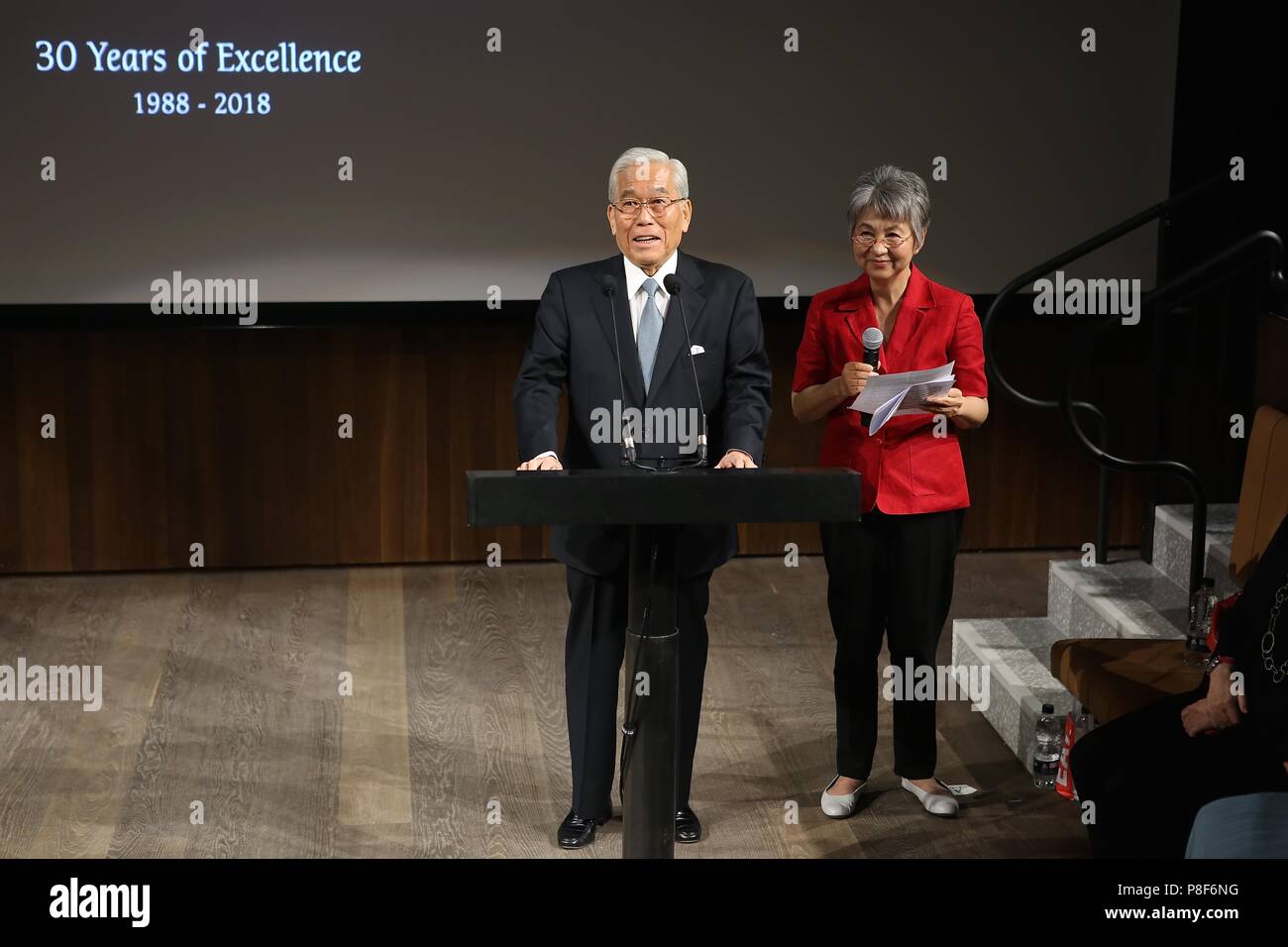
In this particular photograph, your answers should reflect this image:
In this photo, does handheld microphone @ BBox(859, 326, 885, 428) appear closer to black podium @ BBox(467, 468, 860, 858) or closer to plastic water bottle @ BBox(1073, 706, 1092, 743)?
plastic water bottle @ BBox(1073, 706, 1092, 743)

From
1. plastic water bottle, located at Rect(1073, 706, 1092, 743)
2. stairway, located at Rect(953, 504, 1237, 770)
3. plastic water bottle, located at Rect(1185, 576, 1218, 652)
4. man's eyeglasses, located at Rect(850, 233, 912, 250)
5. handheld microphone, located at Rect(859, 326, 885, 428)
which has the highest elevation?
man's eyeglasses, located at Rect(850, 233, 912, 250)

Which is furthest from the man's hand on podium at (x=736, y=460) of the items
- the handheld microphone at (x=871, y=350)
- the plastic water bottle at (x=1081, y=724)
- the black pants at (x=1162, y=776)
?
the plastic water bottle at (x=1081, y=724)

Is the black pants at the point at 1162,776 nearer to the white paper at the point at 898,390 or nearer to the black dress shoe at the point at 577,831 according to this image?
the white paper at the point at 898,390

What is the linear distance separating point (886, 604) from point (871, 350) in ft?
2.07

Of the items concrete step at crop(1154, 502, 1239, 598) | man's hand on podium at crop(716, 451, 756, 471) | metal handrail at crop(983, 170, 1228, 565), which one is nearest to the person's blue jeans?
man's hand on podium at crop(716, 451, 756, 471)

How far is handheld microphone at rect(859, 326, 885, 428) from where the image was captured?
11.3 feet

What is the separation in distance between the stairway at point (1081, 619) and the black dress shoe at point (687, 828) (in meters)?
0.96

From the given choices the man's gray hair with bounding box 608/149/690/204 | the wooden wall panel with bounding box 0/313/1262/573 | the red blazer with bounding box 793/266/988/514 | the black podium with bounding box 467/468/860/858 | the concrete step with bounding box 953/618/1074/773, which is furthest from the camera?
the wooden wall panel with bounding box 0/313/1262/573

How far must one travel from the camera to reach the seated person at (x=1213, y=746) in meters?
2.74

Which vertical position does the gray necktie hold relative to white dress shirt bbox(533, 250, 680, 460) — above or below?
below

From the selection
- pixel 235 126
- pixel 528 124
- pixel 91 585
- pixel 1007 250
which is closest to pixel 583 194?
pixel 528 124

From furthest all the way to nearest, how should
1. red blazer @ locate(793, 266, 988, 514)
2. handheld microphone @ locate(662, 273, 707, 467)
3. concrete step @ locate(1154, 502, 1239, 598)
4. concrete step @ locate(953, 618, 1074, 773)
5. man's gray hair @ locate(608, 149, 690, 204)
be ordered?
1. concrete step @ locate(1154, 502, 1239, 598)
2. concrete step @ locate(953, 618, 1074, 773)
3. red blazer @ locate(793, 266, 988, 514)
4. man's gray hair @ locate(608, 149, 690, 204)
5. handheld microphone @ locate(662, 273, 707, 467)

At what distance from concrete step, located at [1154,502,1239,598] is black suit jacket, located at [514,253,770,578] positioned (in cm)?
178

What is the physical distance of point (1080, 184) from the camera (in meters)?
6.12
